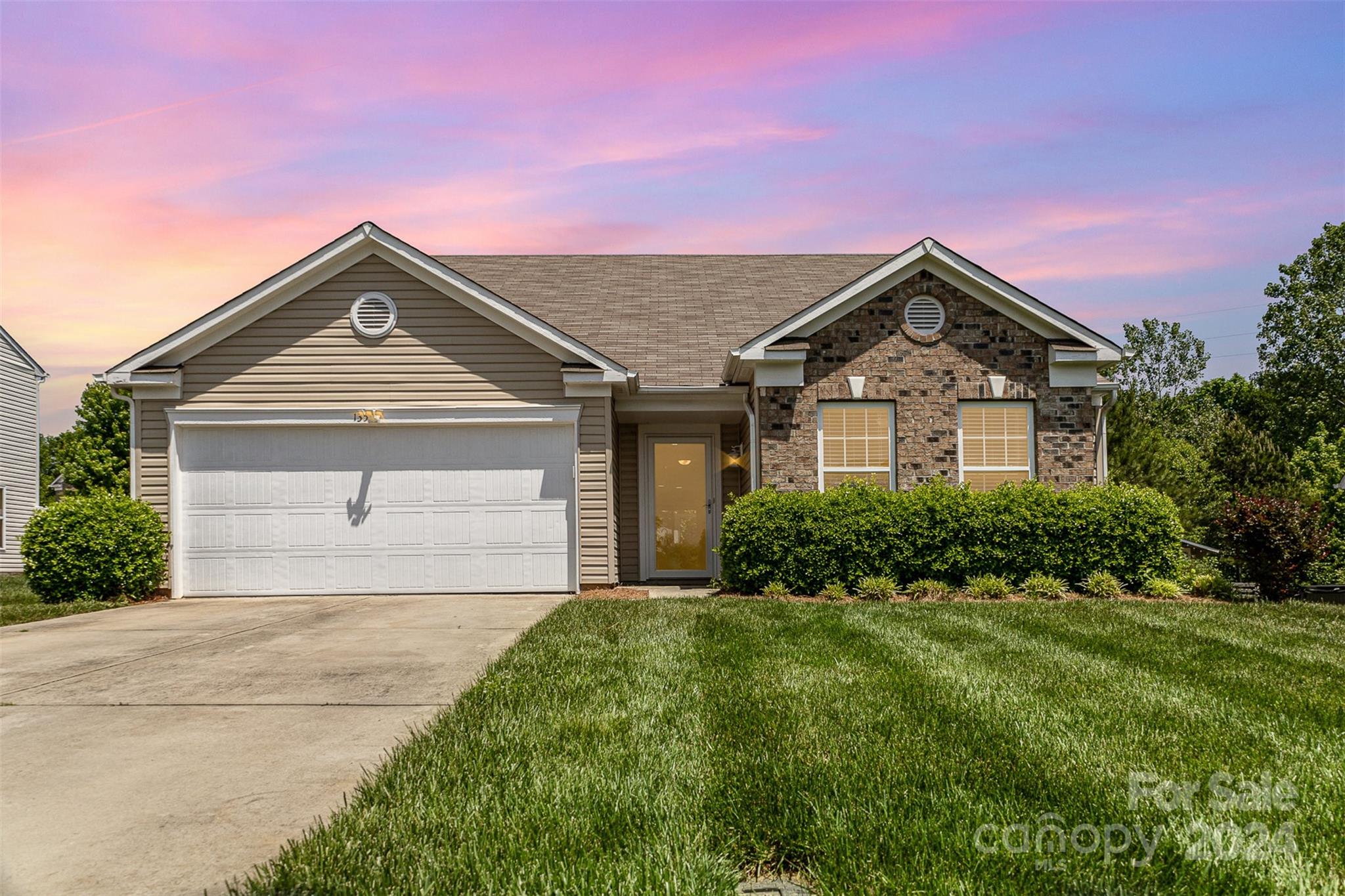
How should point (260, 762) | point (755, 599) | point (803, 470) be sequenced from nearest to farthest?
point (260, 762) → point (755, 599) → point (803, 470)

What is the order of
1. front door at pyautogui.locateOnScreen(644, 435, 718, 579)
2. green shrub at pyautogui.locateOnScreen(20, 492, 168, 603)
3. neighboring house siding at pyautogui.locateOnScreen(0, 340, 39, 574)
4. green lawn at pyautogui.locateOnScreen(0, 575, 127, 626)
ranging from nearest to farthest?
green lawn at pyautogui.locateOnScreen(0, 575, 127, 626)
green shrub at pyautogui.locateOnScreen(20, 492, 168, 603)
front door at pyautogui.locateOnScreen(644, 435, 718, 579)
neighboring house siding at pyautogui.locateOnScreen(0, 340, 39, 574)

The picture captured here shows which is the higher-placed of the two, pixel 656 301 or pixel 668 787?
pixel 656 301

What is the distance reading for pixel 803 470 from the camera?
13188mm

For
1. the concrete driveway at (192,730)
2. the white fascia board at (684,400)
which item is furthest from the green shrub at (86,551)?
the white fascia board at (684,400)

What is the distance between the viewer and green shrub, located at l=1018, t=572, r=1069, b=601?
11578mm

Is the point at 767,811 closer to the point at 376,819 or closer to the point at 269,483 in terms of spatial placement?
the point at 376,819

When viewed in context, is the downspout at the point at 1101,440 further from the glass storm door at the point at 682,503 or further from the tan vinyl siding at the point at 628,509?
A: the tan vinyl siding at the point at 628,509

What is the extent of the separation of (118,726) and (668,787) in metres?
3.55

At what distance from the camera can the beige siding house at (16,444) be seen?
25.4m

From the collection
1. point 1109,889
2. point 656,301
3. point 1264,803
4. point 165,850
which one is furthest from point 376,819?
point 656,301

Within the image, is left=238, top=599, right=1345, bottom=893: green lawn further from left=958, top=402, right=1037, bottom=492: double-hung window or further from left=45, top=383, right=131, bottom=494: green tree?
left=45, top=383, right=131, bottom=494: green tree

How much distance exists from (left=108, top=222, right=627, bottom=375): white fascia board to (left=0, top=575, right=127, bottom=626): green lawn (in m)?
3.37

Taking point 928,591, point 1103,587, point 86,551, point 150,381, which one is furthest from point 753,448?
point 86,551

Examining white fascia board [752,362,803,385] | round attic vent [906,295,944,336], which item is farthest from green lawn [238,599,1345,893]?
round attic vent [906,295,944,336]
